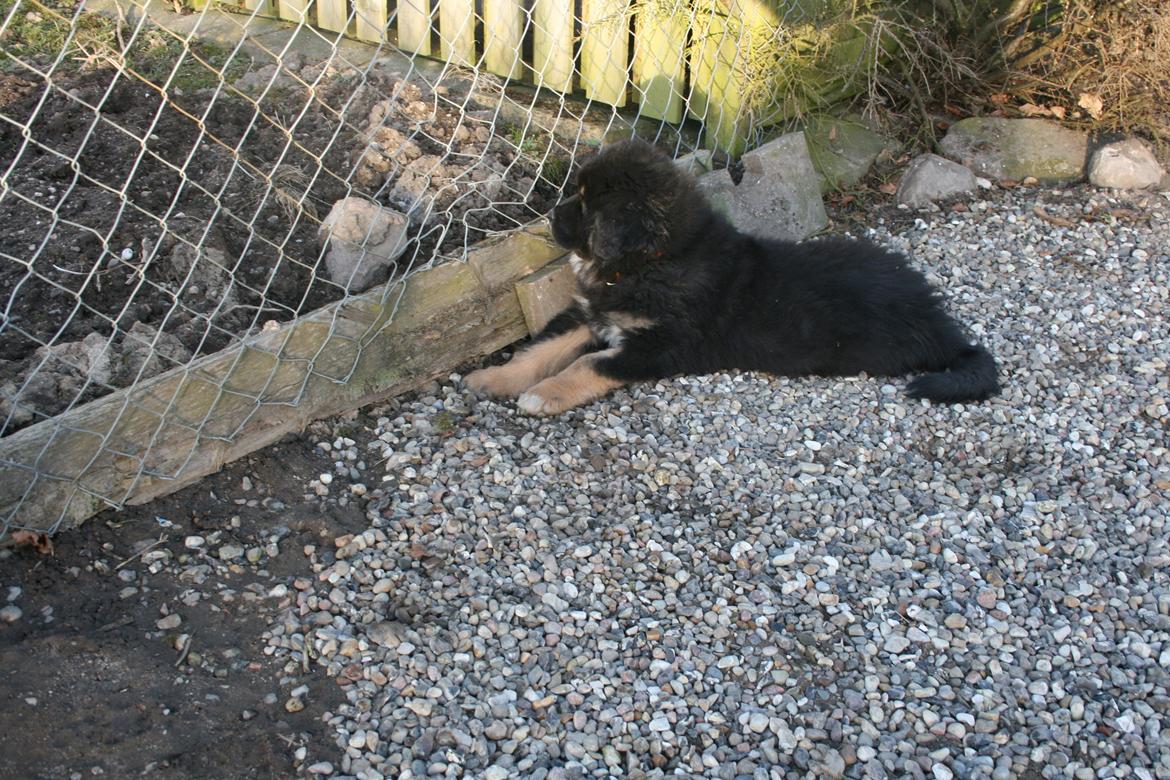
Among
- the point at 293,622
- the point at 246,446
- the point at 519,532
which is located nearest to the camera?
the point at 293,622

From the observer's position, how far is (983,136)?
5.40 m

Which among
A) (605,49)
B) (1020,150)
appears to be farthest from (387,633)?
(1020,150)

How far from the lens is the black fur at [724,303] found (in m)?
3.60

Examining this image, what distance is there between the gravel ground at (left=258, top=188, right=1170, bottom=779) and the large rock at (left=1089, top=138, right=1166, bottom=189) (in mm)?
1645

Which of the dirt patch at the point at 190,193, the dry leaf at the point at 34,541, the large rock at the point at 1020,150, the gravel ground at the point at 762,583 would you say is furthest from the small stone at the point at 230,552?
the large rock at the point at 1020,150

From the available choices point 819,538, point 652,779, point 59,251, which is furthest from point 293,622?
point 59,251

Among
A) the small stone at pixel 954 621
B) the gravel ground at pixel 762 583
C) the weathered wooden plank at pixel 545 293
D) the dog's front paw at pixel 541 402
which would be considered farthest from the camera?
the weathered wooden plank at pixel 545 293

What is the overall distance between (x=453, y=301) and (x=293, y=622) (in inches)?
55.4

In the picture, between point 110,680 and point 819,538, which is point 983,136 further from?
point 110,680

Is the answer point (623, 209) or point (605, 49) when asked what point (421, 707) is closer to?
point (623, 209)

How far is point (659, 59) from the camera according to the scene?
4590 mm

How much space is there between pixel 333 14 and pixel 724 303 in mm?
3015

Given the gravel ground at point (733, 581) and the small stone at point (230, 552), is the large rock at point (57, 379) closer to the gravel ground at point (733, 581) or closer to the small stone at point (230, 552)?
the gravel ground at point (733, 581)

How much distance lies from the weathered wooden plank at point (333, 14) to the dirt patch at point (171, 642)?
3169 mm
